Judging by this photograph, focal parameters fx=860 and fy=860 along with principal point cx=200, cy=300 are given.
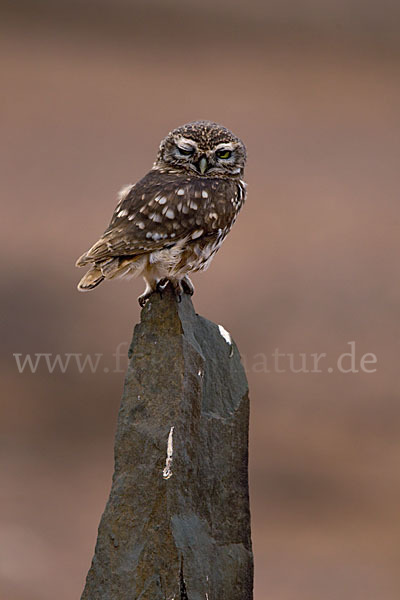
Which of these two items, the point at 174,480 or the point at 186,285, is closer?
the point at 174,480

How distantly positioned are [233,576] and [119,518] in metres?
0.51

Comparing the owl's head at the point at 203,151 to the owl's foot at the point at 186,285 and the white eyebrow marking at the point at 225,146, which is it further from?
the owl's foot at the point at 186,285

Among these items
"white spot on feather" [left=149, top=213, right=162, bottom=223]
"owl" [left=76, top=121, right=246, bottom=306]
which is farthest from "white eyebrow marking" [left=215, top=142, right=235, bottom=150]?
"white spot on feather" [left=149, top=213, right=162, bottom=223]

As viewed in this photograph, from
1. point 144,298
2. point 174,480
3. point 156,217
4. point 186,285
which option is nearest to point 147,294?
point 144,298

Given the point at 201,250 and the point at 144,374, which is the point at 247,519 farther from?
the point at 201,250

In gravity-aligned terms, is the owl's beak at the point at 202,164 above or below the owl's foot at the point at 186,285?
above

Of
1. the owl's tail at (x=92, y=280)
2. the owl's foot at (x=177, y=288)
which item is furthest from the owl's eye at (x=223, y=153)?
the owl's tail at (x=92, y=280)

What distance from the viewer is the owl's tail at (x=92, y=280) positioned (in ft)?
9.29

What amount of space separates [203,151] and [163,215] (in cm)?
31

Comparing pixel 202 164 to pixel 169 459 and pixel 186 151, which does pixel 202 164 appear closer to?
pixel 186 151

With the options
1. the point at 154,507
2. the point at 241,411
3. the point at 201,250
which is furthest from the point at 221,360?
the point at 154,507

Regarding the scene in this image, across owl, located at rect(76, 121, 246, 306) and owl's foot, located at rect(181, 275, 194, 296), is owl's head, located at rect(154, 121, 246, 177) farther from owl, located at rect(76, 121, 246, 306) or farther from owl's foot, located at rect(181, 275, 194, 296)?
owl's foot, located at rect(181, 275, 194, 296)

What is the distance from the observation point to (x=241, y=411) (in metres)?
3.11

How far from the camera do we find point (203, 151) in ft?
9.90
